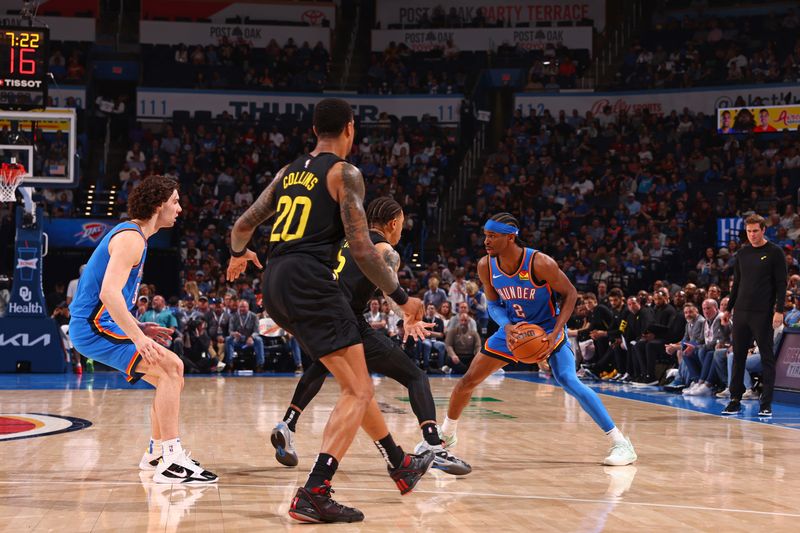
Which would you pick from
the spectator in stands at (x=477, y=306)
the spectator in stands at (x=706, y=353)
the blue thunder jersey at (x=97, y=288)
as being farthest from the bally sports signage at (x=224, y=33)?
the blue thunder jersey at (x=97, y=288)

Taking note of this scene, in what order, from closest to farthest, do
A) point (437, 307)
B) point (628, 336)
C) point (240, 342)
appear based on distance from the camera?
1. point (628, 336)
2. point (240, 342)
3. point (437, 307)

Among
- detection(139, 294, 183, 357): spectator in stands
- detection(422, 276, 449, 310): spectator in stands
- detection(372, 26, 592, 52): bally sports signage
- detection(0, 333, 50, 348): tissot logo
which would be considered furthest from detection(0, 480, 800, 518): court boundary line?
detection(372, 26, 592, 52): bally sports signage

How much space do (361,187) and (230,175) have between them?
2157cm

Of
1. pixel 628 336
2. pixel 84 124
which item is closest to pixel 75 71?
pixel 84 124

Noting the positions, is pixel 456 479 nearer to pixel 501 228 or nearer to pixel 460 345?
pixel 501 228

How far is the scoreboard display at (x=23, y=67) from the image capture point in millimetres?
14062

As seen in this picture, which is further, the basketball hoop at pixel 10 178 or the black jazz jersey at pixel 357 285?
the basketball hoop at pixel 10 178

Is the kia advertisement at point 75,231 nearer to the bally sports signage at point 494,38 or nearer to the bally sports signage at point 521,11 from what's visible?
the bally sports signage at point 494,38

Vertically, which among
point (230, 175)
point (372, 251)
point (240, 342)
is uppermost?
point (230, 175)

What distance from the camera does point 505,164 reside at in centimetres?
2725

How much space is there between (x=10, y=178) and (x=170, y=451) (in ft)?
37.0

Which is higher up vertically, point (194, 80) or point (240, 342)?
point (194, 80)

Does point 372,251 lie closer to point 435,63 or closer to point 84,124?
point 84,124

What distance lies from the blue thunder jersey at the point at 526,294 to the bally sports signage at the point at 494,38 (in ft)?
80.3
